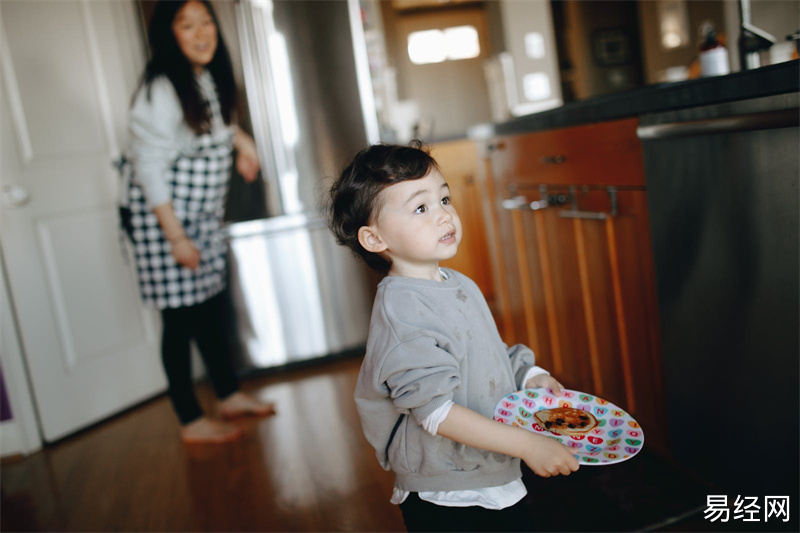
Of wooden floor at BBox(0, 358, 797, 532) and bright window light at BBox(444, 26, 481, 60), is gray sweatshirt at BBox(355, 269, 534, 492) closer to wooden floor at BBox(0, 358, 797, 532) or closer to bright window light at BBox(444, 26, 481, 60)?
wooden floor at BBox(0, 358, 797, 532)

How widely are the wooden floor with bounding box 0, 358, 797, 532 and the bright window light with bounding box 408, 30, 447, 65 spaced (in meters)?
5.31

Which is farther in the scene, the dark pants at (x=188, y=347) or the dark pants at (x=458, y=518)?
the dark pants at (x=188, y=347)

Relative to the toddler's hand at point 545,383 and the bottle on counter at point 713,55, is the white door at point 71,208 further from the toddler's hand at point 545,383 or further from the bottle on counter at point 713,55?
the bottle on counter at point 713,55

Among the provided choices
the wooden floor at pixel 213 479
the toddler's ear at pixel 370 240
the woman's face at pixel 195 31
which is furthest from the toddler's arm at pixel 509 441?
the woman's face at pixel 195 31

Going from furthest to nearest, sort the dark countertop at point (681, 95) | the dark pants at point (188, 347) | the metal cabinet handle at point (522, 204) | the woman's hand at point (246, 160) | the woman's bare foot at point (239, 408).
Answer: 1. the woman's bare foot at point (239, 408)
2. the woman's hand at point (246, 160)
3. the dark pants at point (188, 347)
4. the metal cabinet handle at point (522, 204)
5. the dark countertop at point (681, 95)

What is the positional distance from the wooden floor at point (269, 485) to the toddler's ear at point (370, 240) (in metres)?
0.73

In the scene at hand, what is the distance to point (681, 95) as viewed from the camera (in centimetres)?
122

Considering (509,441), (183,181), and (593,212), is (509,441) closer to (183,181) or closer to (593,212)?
(593,212)

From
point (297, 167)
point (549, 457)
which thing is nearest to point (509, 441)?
point (549, 457)

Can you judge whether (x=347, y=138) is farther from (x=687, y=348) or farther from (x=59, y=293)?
(x=687, y=348)

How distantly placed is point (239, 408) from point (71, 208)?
95 centimetres

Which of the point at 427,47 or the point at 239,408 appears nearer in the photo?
the point at 239,408

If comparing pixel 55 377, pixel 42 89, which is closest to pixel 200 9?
pixel 42 89

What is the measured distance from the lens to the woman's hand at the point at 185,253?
197cm
